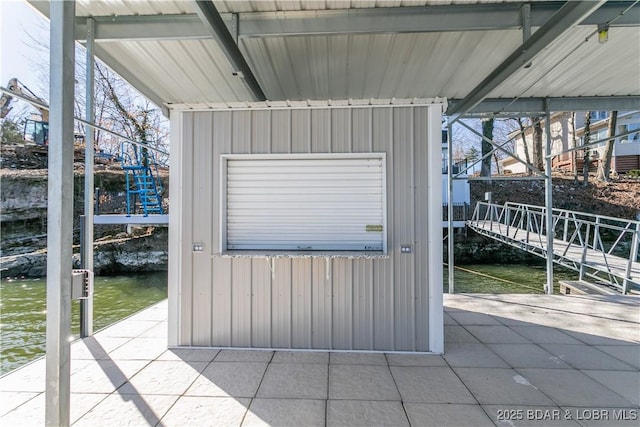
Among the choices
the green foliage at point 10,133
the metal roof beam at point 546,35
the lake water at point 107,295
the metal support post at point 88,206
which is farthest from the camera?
the green foliage at point 10,133

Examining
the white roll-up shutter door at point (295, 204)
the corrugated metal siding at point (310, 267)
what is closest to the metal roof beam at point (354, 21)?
the corrugated metal siding at point (310, 267)

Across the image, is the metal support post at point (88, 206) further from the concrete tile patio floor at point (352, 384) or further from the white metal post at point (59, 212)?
the white metal post at point (59, 212)

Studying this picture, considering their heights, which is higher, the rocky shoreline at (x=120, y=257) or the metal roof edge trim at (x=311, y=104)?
the metal roof edge trim at (x=311, y=104)

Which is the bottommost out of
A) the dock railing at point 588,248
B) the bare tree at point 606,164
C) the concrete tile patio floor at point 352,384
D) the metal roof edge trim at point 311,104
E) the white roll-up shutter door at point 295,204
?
the concrete tile patio floor at point 352,384

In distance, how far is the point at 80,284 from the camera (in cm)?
166

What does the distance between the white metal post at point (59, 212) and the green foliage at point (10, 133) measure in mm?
12635

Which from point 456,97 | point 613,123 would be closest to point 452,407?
point 456,97

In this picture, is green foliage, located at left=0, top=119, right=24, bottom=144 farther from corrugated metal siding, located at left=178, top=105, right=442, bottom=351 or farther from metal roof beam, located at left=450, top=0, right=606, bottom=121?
metal roof beam, located at left=450, top=0, right=606, bottom=121

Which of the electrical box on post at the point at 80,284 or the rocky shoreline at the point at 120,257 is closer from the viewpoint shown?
the electrical box on post at the point at 80,284

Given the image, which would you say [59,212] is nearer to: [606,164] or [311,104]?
[311,104]

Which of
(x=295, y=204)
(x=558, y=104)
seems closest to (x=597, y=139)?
(x=558, y=104)

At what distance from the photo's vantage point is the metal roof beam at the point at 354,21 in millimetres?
2883

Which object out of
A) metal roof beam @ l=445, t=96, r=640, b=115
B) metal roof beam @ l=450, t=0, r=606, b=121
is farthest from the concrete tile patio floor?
metal roof beam @ l=445, t=96, r=640, b=115

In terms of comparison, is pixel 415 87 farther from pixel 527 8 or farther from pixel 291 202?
pixel 291 202
